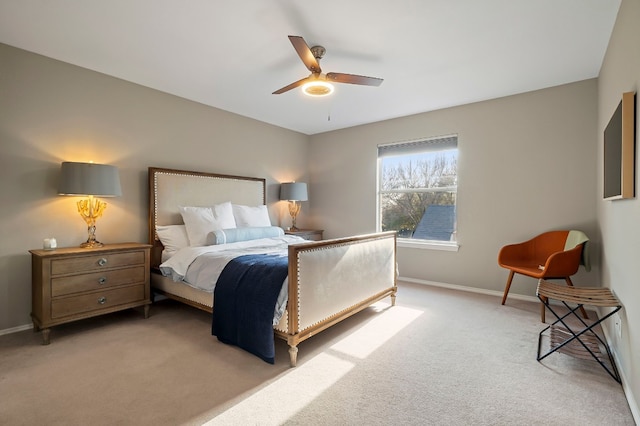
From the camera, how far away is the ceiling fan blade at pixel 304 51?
7.09 ft

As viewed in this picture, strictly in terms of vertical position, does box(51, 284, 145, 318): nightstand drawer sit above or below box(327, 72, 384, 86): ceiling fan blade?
below

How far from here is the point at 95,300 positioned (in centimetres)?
277

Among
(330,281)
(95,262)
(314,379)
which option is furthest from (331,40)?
(95,262)

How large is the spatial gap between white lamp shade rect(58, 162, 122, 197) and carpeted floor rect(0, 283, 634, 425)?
129 centimetres

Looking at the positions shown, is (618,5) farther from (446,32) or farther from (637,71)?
(446,32)

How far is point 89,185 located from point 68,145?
0.63 metres

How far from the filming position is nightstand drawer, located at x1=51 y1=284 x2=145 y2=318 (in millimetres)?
2582

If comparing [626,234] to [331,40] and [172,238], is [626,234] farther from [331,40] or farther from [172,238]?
[172,238]

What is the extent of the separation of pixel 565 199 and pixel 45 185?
5474mm

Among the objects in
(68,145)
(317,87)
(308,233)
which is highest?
(317,87)

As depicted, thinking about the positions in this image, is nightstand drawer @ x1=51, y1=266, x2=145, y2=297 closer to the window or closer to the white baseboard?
the white baseboard

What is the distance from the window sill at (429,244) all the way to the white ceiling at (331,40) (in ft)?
6.56

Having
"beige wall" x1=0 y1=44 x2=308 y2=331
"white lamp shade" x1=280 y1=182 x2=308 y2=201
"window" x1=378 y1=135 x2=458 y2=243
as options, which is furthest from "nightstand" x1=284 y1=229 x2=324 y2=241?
"beige wall" x1=0 y1=44 x2=308 y2=331

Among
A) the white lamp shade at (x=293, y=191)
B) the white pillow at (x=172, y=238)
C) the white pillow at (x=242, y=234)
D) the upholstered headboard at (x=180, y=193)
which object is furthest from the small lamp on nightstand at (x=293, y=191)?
the white pillow at (x=172, y=238)
